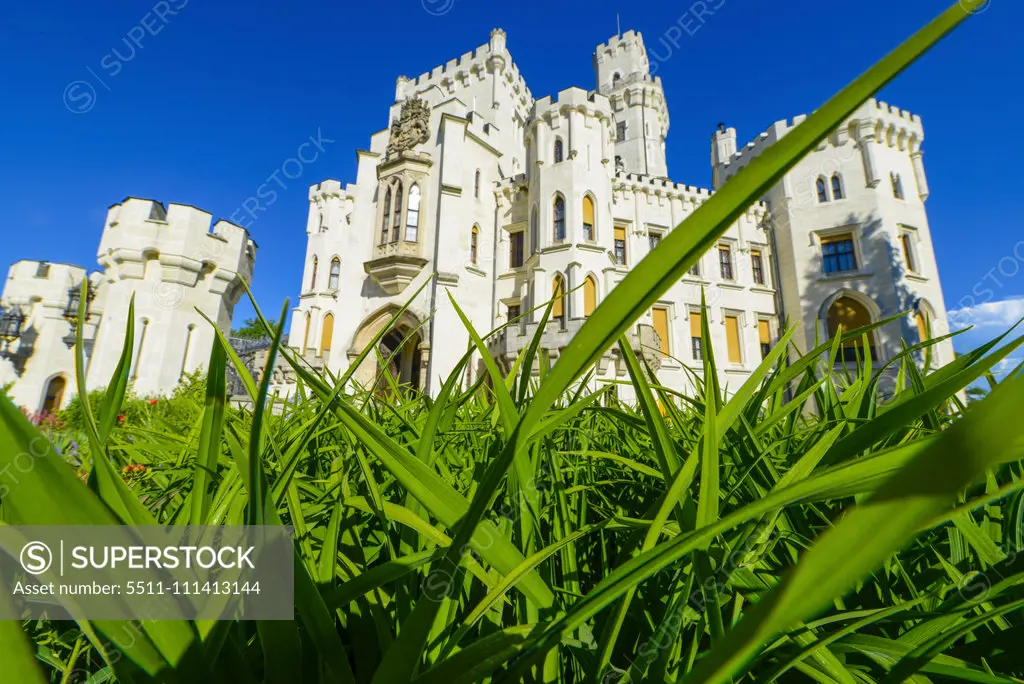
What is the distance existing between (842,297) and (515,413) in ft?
56.4

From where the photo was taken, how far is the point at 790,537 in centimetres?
67

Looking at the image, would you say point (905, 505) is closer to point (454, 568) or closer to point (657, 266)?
point (657, 266)

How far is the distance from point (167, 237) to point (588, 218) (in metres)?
9.80

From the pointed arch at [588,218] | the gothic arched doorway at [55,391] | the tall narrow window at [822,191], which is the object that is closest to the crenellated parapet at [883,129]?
the tall narrow window at [822,191]

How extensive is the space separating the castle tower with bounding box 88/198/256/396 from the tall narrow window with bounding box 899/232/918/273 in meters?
17.8

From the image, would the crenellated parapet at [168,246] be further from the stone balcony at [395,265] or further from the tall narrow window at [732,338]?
the tall narrow window at [732,338]

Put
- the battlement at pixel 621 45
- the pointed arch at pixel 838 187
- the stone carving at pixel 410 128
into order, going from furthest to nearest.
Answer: the battlement at pixel 621 45
the pointed arch at pixel 838 187
the stone carving at pixel 410 128

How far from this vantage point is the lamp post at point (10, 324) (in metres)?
14.5

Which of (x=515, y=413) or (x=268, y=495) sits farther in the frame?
(x=515, y=413)

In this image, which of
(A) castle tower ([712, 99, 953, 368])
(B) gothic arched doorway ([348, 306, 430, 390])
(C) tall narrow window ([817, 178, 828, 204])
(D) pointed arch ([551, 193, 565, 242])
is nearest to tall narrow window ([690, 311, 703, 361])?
(A) castle tower ([712, 99, 953, 368])

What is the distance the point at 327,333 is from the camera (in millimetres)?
15094

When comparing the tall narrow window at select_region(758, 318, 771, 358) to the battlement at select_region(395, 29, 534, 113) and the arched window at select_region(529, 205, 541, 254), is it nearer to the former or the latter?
the arched window at select_region(529, 205, 541, 254)

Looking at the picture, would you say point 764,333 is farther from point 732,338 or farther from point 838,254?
point 838,254

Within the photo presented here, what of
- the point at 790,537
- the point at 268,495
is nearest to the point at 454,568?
the point at 268,495
